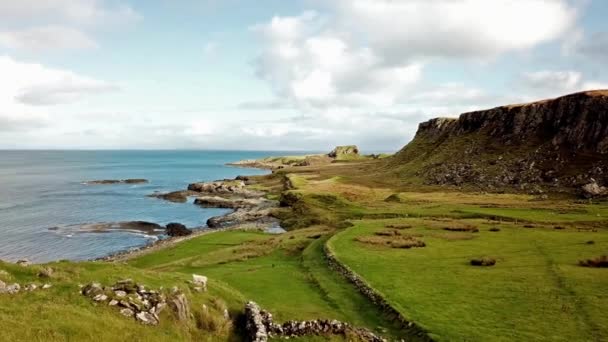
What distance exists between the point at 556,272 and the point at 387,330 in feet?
52.5

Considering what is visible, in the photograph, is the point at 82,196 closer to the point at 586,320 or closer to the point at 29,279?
the point at 29,279

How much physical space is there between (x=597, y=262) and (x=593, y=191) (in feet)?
180

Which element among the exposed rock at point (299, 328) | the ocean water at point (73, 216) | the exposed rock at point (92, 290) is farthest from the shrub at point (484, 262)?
the ocean water at point (73, 216)

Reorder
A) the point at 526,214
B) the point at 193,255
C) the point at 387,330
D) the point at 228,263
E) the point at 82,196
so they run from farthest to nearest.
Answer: the point at 82,196 → the point at 526,214 → the point at 193,255 → the point at 228,263 → the point at 387,330

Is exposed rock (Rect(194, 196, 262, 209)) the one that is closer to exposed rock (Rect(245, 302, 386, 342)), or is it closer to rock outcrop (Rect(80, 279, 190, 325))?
exposed rock (Rect(245, 302, 386, 342))

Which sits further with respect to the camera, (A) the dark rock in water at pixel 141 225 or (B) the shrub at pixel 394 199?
(A) the dark rock in water at pixel 141 225

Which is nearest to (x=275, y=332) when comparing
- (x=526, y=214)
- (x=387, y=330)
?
(x=387, y=330)

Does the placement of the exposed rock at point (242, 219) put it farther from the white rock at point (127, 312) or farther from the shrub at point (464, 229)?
the white rock at point (127, 312)

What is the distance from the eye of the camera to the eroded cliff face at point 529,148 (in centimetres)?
9931

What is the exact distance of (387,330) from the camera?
2705 centimetres

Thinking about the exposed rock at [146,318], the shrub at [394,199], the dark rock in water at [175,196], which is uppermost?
the exposed rock at [146,318]

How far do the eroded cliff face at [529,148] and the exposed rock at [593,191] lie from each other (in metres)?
7.44

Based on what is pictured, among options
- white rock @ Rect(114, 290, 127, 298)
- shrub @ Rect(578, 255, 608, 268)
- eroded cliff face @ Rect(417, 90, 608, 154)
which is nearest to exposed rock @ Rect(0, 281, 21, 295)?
white rock @ Rect(114, 290, 127, 298)

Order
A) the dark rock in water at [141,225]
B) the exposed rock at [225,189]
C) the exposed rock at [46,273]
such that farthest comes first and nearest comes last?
the exposed rock at [225,189] < the dark rock in water at [141,225] < the exposed rock at [46,273]
